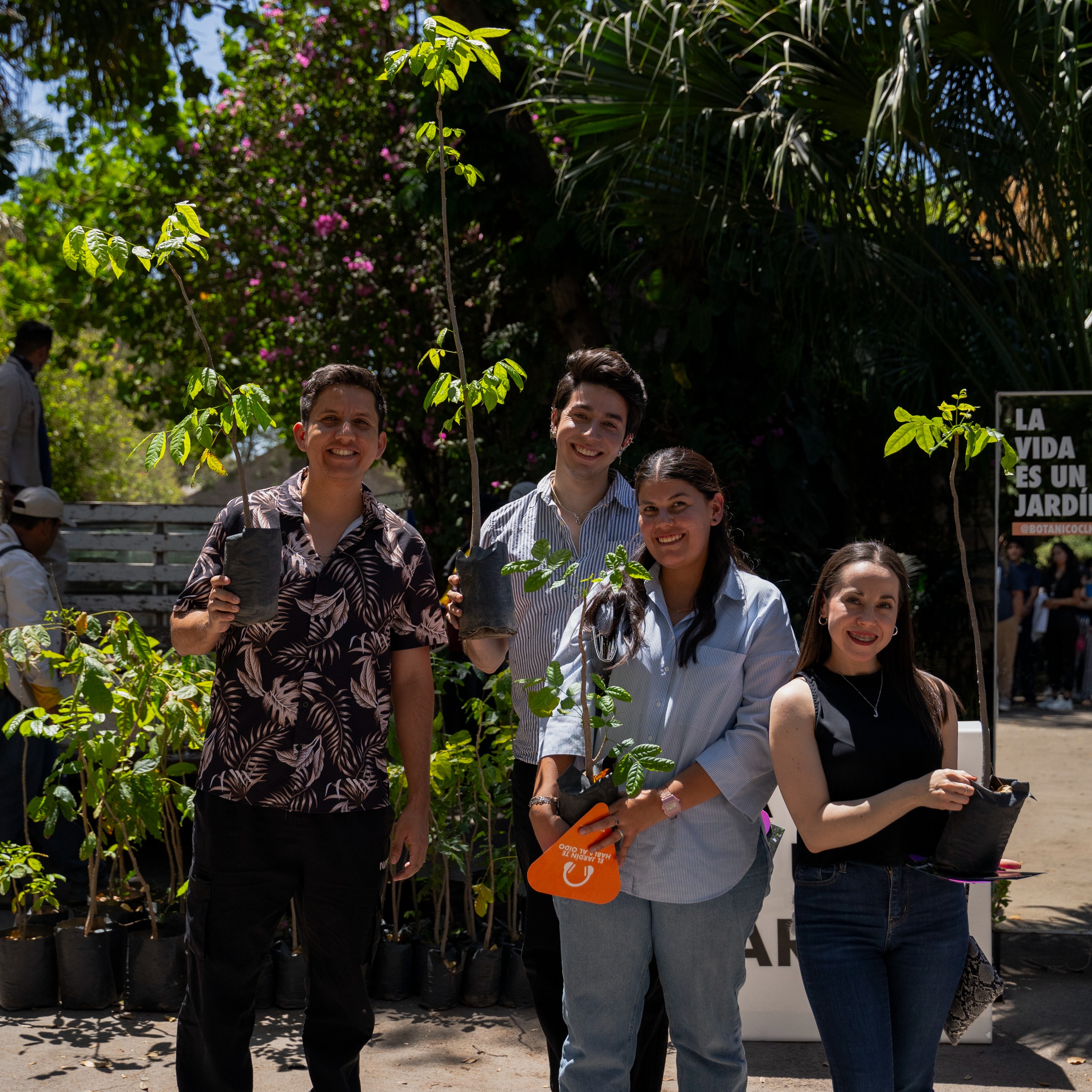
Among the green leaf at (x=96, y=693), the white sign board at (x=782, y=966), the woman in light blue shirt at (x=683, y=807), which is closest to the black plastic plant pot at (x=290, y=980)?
the green leaf at (x=96, y=693)

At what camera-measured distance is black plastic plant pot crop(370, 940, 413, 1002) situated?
150 inches

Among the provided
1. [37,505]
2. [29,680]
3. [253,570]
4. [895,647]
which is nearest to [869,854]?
[895,647]

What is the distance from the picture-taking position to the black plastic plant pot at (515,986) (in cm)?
378

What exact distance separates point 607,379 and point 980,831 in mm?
1195

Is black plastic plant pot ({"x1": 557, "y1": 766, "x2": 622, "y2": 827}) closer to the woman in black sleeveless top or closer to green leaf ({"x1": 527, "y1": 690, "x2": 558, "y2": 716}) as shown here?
green leaf ({"x1": 527, "y1": 690, "x2": 558, "y2": 716})

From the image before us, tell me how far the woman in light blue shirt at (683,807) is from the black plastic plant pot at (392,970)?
1.76m

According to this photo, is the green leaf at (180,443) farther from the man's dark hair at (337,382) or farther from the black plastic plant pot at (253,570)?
the man's dark hair at (337,382)

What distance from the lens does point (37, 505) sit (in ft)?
14.6

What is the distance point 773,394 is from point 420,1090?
3.87 meters

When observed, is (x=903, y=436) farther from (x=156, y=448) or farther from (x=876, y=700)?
(x=156, y=448)

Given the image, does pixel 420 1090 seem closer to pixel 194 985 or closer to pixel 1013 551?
pixel 194 985

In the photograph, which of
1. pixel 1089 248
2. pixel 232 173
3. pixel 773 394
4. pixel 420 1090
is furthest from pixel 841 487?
pixel 232 173

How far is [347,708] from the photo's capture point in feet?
7.91

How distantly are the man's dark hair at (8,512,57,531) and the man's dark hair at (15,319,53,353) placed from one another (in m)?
1.89
